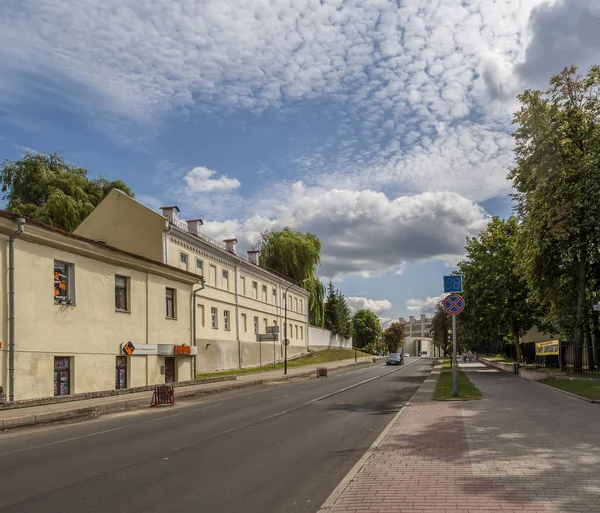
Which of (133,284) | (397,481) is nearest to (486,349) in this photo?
(133,284)

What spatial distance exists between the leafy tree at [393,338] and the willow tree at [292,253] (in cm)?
8749

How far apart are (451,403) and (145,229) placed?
2392 cm

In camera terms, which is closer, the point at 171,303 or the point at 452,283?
the point at 452,283

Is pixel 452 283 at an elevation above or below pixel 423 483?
→ above

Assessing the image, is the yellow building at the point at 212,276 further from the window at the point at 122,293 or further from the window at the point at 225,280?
the window at the point at 122,293

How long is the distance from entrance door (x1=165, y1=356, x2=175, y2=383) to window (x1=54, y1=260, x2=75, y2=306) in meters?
8.25

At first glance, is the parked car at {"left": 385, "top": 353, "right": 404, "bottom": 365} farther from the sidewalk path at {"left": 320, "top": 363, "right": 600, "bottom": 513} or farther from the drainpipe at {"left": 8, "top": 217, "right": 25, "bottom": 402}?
the sidewalk path at {"left": 320, "top": 363, "right": 600, "bottom": 513}

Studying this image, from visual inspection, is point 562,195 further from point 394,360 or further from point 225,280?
point 394,360

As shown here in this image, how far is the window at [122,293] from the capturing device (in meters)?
25.3

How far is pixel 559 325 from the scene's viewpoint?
3078 cm

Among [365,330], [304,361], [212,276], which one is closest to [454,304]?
[212,276]

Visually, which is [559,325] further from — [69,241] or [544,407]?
[69,241]

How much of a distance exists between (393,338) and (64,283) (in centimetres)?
13197

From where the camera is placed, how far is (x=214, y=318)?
1638 inches
